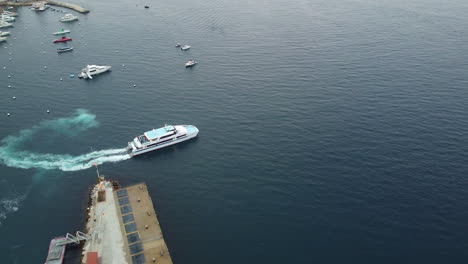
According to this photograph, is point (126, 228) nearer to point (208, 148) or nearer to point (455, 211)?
point (208, 148)

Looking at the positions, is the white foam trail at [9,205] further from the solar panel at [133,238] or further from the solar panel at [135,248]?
the solar panel at [135,248]

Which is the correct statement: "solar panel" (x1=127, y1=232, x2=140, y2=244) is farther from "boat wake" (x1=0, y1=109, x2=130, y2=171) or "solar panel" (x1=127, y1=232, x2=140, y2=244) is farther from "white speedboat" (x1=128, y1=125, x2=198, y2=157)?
"white speedboat" (x1=128, y1=125, x2=198, y2=157)

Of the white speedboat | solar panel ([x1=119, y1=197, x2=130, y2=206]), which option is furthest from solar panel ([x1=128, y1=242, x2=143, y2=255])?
the white speedboat

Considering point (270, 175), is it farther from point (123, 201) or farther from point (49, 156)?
point (49, 156)

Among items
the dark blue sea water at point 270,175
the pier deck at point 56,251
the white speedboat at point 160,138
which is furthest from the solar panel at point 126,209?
the white speedboat at point 160,138

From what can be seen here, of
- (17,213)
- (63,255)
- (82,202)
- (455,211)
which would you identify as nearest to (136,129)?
(82,202)

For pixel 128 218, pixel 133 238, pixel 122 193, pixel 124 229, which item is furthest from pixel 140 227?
pixel 122 193
